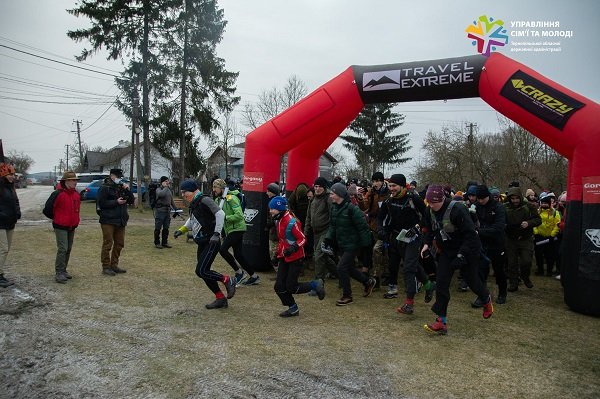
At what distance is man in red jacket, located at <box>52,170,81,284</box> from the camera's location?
7.22m

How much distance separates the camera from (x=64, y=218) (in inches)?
284

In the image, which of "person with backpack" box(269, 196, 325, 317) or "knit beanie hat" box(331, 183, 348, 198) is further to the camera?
"knit beanie hat" box(331, 183, 348, 198)

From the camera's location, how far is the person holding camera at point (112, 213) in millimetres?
7934

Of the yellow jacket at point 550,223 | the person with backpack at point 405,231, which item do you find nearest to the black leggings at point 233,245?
the person with backpack at point 405,231

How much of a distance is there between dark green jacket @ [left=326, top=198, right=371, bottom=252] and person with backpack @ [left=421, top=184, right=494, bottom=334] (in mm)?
1192

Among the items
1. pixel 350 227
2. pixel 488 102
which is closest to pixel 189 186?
pixel 350 227

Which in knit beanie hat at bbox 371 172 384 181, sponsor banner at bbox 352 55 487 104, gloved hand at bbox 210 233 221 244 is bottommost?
gloved hand at bbox 210 233 221 244

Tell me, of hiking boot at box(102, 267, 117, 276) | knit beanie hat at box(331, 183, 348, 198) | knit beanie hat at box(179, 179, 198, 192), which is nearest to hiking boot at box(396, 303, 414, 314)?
knit beanie hat at box(331, 183, 348, 198)

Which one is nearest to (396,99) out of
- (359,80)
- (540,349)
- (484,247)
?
(359,80)

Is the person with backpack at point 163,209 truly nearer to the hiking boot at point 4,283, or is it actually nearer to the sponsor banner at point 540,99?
the hiking boot at point 4,283

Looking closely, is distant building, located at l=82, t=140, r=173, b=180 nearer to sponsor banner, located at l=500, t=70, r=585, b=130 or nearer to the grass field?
the grass field

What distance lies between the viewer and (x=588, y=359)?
183 inches

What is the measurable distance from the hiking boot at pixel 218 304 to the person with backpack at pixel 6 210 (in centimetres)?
348

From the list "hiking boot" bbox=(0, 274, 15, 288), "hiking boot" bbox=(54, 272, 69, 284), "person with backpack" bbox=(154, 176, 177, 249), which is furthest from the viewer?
"person with backpack" bbox=(154, 176, 177, 249)
